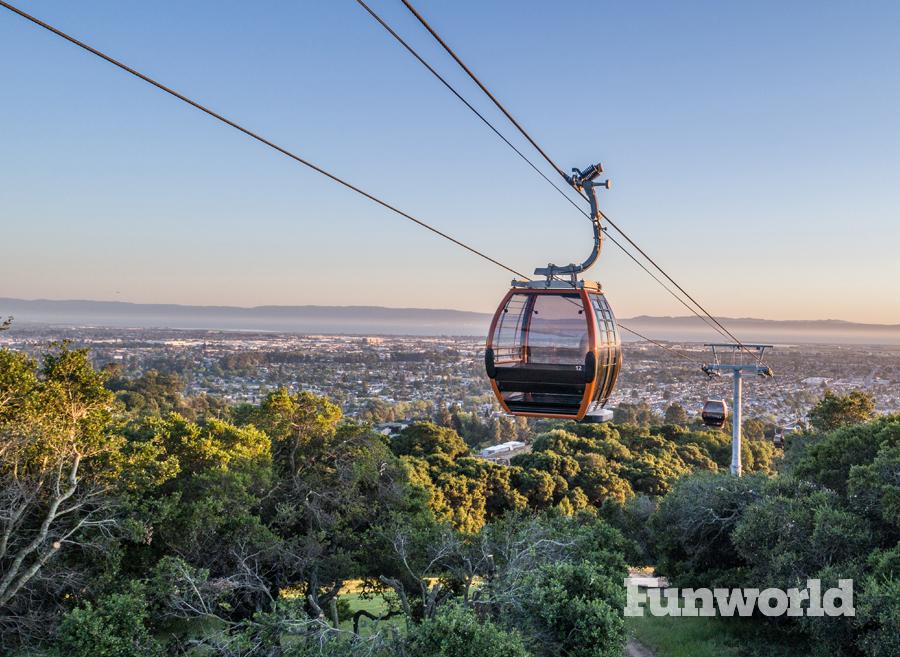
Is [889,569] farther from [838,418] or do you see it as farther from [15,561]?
[838,418]

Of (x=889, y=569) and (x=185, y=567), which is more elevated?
(x=889, y=569)

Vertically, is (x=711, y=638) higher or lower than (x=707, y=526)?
lower

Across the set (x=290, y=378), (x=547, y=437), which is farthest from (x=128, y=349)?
(x=547, y=437)

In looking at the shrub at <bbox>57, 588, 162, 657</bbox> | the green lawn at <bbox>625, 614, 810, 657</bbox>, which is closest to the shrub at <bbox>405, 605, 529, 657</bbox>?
the green lawn at <bbox>625, 614, 810, 657</bbox>

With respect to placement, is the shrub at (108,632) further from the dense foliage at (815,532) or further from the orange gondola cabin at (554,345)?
the dense foliage at (815,532)

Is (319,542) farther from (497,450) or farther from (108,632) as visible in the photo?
(497,450)

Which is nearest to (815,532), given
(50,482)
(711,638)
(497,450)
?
(711,638)
